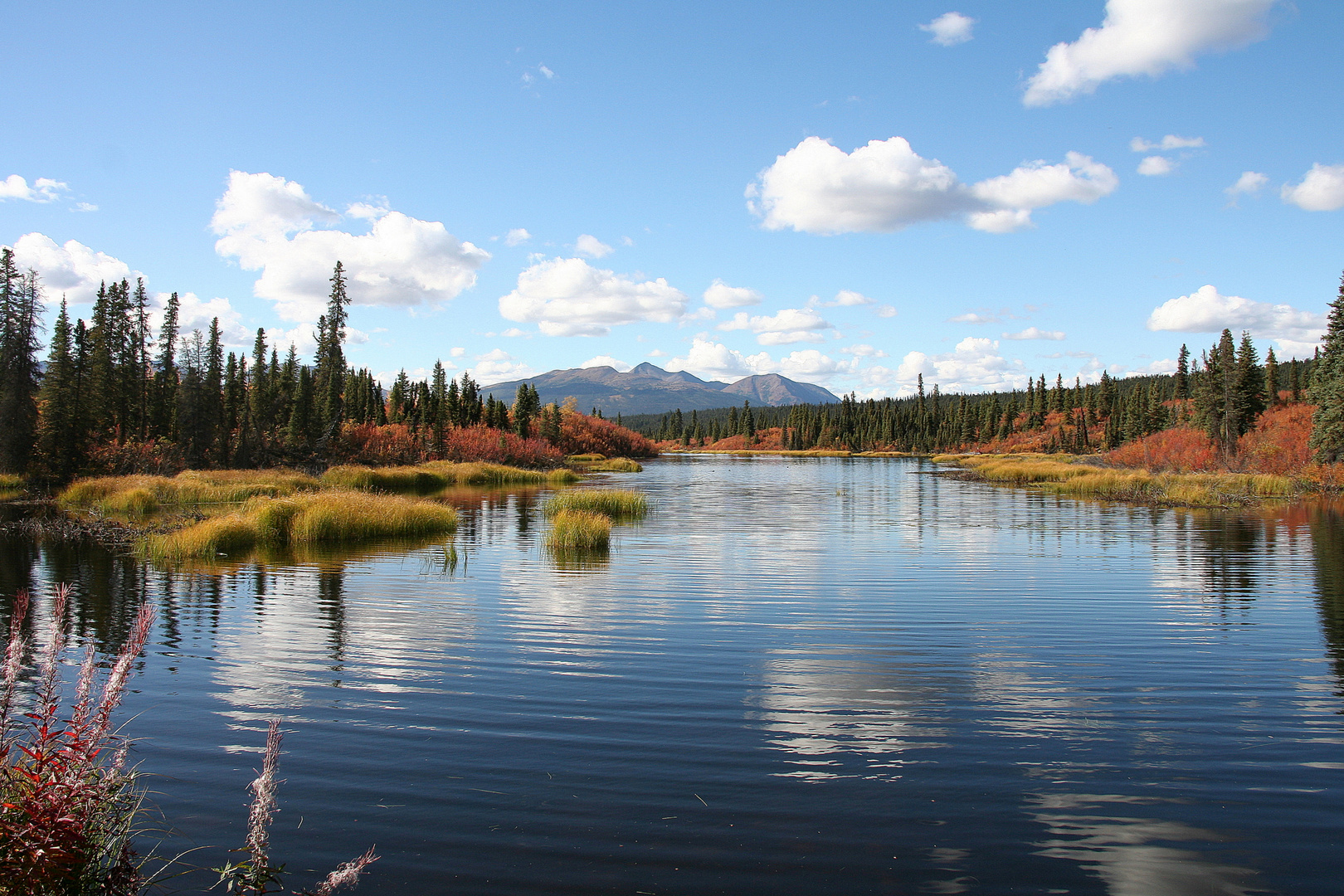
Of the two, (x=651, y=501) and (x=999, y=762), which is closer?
(x=999, y=762)

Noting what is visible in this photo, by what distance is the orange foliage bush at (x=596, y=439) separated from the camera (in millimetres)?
122613

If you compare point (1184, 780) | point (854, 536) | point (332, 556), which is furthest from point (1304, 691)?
point (332, 556)

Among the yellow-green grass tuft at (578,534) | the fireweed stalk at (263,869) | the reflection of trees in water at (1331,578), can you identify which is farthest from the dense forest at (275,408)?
the fireweed stalk at (263,869)

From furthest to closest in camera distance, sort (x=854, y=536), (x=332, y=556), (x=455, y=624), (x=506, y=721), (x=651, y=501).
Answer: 1. (x=651, y=501)
2. (x=854, y=536)
3. (x=332, y=556)
4. (x=455, y=624)
5. (x=506, y=721)

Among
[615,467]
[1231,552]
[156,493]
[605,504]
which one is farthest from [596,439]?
[1231,552]

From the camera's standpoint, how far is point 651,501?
4675 centimetres

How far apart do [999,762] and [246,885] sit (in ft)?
23.8

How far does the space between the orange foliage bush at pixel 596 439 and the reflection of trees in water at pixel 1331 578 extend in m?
93.9

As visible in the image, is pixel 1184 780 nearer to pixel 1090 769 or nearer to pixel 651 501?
pixel 1090 769

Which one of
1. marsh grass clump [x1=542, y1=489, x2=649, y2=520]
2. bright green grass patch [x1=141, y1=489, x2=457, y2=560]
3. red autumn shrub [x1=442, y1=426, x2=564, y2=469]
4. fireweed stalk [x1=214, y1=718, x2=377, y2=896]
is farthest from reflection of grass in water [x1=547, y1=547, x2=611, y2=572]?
red autumn shrub [x1=442, y1=426, x2=564, y2=469]

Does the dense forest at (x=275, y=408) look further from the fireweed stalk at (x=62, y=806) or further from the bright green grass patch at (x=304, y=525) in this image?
the fireweed stalk at (x=62, y=806)

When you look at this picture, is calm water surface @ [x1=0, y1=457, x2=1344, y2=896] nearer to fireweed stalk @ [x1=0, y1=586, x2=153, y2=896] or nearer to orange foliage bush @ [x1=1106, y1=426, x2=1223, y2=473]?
fireweed stalk @ [x1=0, y1=586, x2=153, y2=896]

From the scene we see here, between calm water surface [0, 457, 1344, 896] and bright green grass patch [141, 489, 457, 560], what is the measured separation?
3.20 m

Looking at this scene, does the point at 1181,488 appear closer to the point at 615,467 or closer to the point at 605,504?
the point at 605,504
